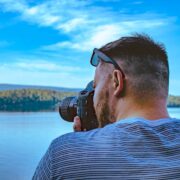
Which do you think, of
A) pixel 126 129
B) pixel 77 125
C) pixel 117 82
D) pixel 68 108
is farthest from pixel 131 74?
pixel 68 108

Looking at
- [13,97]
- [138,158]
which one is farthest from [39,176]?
[13,97]

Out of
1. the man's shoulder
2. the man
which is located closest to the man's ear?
the man

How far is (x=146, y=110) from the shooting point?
0.97 meters

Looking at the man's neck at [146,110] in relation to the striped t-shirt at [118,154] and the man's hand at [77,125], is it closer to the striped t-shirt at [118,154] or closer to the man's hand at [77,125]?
the striped t-shirt at [118,154]

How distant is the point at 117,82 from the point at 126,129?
0.14m

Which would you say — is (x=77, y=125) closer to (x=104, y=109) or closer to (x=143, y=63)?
(x=104, y=109)

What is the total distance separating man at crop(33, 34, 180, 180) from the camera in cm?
86

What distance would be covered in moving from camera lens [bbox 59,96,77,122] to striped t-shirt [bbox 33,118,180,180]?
0.44m

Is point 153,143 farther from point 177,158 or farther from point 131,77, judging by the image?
point 131,77

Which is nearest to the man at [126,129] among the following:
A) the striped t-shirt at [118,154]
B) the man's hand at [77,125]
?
the striped t-shirt at [118,154]

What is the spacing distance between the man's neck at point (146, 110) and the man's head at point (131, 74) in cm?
1

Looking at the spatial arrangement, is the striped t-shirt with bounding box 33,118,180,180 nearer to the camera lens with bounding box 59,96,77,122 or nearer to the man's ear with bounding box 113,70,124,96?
the man's ear with bounding box 113,70,124,96

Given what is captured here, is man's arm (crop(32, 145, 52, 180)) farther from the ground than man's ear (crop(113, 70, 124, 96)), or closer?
closer

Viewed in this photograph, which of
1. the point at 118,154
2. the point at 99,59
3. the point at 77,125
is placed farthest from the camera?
the point at 77,125
